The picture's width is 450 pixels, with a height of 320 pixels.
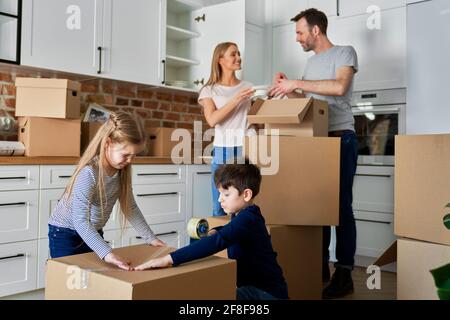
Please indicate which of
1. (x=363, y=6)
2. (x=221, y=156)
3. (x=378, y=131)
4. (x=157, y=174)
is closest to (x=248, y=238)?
(x=221, y=156)

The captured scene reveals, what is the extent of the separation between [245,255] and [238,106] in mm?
1086

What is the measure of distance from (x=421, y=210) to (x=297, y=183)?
21.2 inches

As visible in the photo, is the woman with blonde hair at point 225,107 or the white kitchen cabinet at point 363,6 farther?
the white kitchen cabinet at point 363,6

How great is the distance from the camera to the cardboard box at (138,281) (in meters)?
1.04

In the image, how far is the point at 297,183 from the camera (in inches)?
78.2

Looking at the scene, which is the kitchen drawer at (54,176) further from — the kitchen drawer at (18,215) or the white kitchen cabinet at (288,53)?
the white kitchen cabinet at (288,53)

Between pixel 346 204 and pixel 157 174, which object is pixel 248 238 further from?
pixel 157 174

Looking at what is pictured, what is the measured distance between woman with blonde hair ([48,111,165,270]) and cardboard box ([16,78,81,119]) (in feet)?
3.32

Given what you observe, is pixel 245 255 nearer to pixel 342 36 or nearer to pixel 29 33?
pixel 29 33

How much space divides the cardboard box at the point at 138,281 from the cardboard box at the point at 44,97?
56.9 inches

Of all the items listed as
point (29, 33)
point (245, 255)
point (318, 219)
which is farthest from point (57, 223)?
point (29, 33)

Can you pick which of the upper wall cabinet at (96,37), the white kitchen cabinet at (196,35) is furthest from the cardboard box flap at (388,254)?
the white kitchen cabinet at (196,35)

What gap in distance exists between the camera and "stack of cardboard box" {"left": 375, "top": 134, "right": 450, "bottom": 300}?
153 cm

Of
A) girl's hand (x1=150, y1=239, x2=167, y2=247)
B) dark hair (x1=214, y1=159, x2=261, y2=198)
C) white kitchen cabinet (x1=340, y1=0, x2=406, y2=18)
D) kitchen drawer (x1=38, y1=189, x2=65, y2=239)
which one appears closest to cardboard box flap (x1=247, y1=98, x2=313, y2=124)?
dark hair (x1=214, y1=159, x2=261, y2=198)
